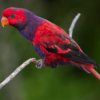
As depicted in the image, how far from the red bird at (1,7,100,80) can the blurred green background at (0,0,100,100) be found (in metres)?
2.13

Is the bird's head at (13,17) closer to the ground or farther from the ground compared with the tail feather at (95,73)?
farther from the ground

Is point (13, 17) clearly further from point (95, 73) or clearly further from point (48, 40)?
point (95, 73)

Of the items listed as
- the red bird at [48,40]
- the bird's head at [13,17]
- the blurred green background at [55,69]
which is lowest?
the blurred green background at [55,69]

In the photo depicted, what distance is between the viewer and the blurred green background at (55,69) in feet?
17.9

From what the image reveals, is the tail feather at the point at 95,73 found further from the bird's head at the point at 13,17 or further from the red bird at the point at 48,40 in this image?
the bird's head at the point at 13,17

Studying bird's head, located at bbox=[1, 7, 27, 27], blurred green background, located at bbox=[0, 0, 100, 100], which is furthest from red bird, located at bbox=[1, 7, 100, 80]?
blurred green background, located at bbox=[0, 0, 100, 100]

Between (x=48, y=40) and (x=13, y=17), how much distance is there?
0.52m

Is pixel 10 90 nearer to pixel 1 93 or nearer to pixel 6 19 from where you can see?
pixel 1 93

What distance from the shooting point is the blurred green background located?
5.45 meters

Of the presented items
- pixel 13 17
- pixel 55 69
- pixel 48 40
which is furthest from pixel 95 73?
pixel 55 69

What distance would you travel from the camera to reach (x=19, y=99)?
5.65 metres

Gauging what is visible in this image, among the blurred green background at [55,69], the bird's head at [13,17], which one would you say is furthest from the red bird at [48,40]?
the blurred green background at [55,69]

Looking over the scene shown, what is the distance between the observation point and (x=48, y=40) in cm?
331

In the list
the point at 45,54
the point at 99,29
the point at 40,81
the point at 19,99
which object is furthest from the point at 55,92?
the point at 45,54
